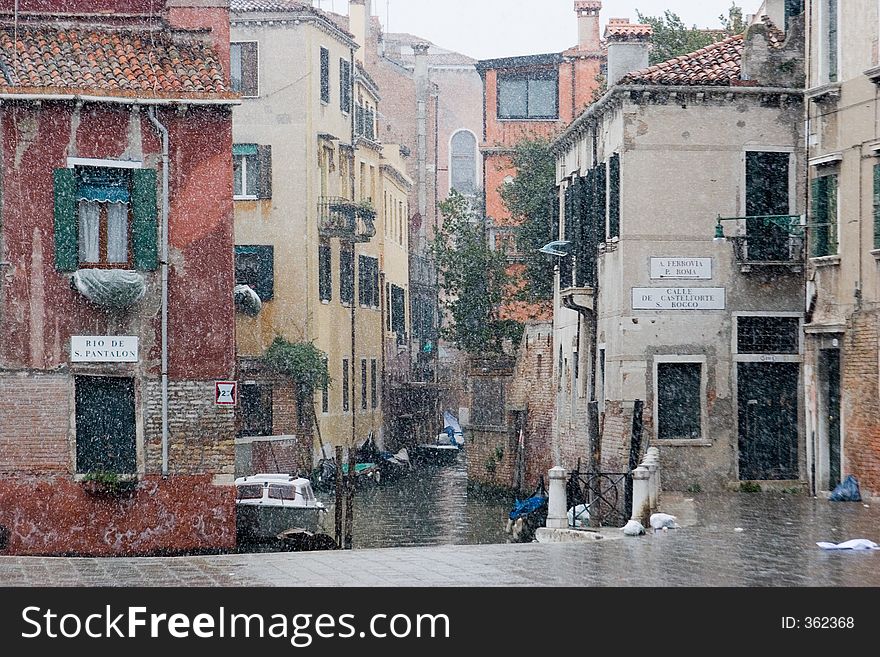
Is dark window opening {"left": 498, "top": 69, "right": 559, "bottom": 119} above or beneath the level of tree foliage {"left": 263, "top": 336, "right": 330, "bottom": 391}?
above

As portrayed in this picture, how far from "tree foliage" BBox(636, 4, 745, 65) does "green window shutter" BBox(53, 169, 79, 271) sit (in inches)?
627

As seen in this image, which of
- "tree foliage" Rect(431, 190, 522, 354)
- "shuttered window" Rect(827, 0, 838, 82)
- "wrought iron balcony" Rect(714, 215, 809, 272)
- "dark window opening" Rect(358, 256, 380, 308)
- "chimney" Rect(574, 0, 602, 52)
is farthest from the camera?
"dark window opening" Rect(358, 256, 380, 308)

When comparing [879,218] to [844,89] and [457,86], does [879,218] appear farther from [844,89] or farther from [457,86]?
[457,86]

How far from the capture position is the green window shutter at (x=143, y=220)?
20141 mm

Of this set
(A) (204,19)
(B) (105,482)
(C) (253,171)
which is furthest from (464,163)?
(B) (105,482)

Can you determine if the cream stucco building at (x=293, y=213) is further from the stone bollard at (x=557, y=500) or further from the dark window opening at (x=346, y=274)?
the stone bollard at (x=557, y=500)

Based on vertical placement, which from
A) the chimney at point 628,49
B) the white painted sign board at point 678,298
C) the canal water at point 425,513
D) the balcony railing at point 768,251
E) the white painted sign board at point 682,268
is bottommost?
the canal water at point 425,513

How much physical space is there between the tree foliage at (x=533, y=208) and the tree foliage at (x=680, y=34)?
12.6ft

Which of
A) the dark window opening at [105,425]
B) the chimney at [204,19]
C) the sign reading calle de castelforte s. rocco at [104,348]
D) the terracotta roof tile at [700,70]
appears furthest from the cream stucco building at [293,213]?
the chimney at [204,19]

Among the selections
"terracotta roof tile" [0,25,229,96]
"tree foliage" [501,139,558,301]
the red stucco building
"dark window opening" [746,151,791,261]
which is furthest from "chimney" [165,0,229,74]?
"tree foliage" [501,139,558,301]

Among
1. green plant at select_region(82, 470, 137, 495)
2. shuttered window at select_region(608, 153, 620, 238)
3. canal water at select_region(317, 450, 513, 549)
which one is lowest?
canal water at select_region(317, 450, 513, 549)

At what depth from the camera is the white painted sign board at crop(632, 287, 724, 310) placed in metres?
23.5

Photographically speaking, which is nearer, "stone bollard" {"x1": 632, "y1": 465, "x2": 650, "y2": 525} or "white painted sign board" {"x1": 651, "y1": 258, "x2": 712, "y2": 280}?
"stone bollard" {"x1": 632, "y1": 465, "x2": 650, "y2": 525}

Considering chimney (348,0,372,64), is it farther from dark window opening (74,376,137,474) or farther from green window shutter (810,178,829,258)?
dark window opening (74,376,137,474)
